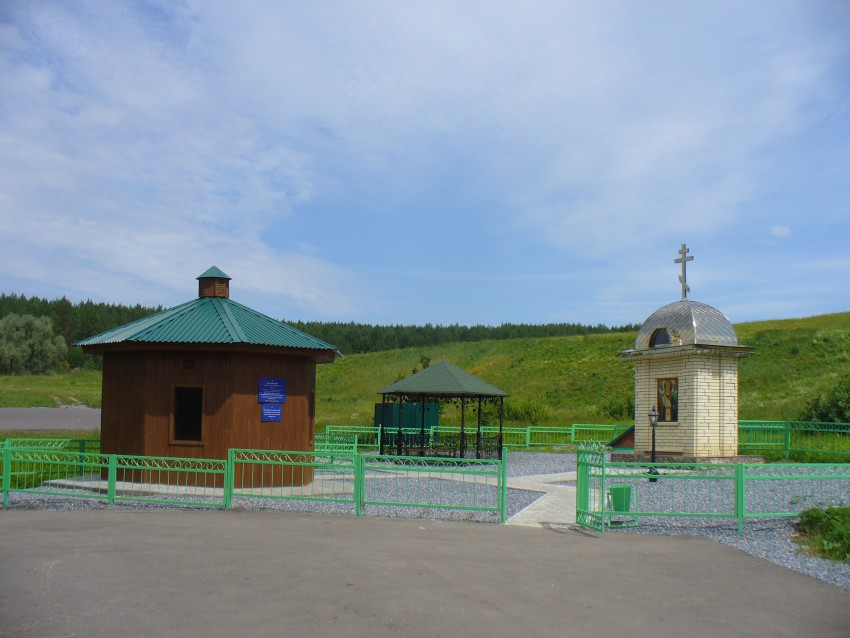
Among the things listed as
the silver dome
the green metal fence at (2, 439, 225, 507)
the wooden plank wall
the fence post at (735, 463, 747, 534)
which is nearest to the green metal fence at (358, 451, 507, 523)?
the wooden plank wall

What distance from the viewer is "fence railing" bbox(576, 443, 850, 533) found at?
10602 millimetres

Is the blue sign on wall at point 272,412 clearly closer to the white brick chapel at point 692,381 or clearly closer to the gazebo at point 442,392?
the gazebo at point 442,392

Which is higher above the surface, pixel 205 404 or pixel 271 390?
pixel 271 390

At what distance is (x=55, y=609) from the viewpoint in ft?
20.2

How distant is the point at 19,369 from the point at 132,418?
78548mm

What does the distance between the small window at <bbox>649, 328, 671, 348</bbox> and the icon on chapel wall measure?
103cm

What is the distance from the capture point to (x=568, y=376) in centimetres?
5647

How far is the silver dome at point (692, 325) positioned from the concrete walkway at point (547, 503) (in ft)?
16.2

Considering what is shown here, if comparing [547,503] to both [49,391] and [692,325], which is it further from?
[49,391]

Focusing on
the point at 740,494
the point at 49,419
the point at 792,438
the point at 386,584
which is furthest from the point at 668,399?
the point at 49,419

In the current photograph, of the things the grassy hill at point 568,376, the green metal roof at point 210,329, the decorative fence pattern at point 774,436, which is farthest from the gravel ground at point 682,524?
the grassy hill at point 568,376

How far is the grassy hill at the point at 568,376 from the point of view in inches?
1511

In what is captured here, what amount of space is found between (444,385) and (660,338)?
253 inches

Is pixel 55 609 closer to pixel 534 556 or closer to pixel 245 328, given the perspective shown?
pixel 534 556
